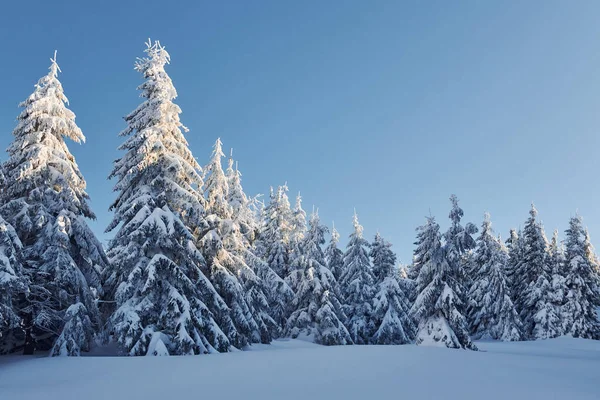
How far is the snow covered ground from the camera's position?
7.82 m

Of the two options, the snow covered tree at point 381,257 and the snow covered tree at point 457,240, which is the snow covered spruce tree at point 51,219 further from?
the snow covered tree at point 381,257

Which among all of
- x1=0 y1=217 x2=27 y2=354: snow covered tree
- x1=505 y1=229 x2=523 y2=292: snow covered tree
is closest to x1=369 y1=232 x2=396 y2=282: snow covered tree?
→ x1=505 y1=229 x2=523 y2=292: snow covered tree

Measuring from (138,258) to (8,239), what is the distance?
5.12m

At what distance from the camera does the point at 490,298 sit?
41781 millimetres

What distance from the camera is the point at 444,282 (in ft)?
87.5

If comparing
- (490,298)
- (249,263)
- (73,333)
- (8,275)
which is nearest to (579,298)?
(490,298)

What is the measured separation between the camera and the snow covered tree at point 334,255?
4038 centimetres

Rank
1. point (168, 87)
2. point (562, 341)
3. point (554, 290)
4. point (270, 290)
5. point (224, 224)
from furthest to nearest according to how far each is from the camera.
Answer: point (554, 290)
point (562, 341)
point (270, 290)
point (224, 224)
point (168, 87)

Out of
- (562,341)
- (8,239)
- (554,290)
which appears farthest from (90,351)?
(554,290)

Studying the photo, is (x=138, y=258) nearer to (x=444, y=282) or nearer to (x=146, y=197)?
(x=146, y=197)

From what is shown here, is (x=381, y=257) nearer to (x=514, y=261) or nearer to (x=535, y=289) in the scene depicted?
(x=535, y=289)

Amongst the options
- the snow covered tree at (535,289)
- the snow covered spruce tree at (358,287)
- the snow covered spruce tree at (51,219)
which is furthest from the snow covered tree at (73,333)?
the snow covered tree at (535,289)

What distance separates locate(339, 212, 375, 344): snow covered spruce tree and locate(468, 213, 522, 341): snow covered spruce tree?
43.3ft

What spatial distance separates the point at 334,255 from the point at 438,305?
1578 centimetres
